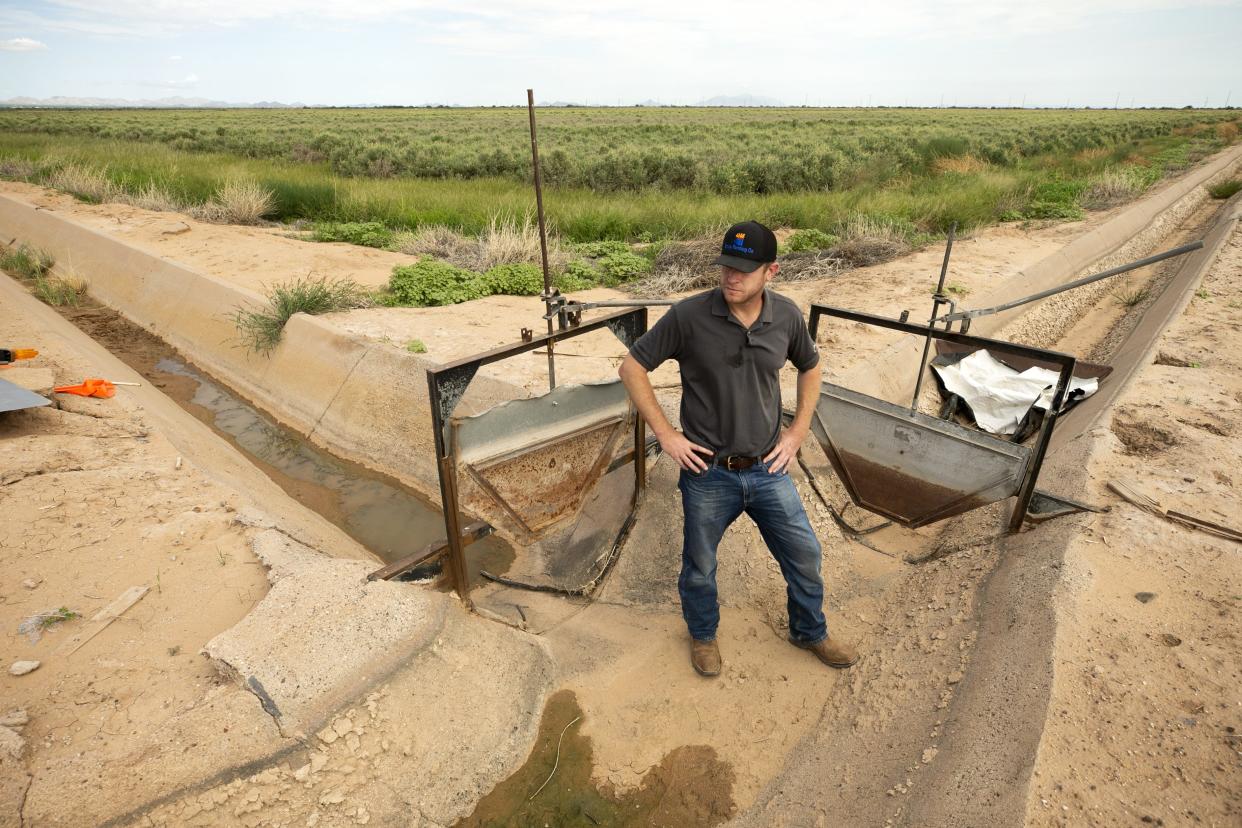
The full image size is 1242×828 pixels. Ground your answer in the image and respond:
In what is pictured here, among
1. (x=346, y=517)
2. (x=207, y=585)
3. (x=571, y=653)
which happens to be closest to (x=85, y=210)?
(x=346, y=517)

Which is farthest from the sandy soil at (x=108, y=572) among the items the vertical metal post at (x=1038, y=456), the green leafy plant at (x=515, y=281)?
the green leafy plant at (x=515, y=281)

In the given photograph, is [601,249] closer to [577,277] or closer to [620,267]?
[620,267]

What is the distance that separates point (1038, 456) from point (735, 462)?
6.02 feet

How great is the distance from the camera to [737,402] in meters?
2.97

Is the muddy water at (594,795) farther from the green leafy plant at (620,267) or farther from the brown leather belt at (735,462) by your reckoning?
the green leafy plant at (620,267)

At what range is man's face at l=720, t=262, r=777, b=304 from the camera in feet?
9.09

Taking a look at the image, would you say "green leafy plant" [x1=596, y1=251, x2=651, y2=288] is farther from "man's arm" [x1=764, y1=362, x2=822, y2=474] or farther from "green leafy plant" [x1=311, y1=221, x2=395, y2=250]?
"man's arm" [x1=764, y1=362, x2=822, y2=474]

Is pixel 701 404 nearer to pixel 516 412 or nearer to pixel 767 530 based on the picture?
pixel 767 530

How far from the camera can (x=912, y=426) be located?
13.6 feet

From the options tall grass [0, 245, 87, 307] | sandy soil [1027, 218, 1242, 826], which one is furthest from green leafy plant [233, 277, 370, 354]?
sandy soil [1027, 218, 1242, 826]

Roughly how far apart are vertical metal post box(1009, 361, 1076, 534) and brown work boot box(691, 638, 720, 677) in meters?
1.91

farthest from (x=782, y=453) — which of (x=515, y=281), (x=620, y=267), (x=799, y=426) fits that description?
(x=620, y=267)

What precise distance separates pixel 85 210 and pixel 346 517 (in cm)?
1384

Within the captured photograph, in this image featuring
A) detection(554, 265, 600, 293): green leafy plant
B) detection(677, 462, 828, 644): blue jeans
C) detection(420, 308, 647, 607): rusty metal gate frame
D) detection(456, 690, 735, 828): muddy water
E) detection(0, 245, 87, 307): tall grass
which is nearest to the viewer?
detection(456, 690, 735, 828): muddy water
